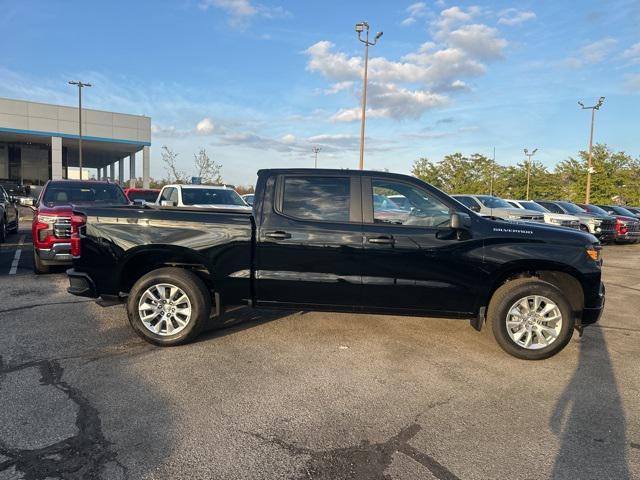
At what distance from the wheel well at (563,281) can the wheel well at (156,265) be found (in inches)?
125

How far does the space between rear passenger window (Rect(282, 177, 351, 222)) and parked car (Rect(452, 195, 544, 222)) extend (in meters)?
11.2

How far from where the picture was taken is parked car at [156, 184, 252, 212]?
420 inches

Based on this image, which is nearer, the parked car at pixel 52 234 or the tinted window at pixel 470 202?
the parked car at pixel 52 234

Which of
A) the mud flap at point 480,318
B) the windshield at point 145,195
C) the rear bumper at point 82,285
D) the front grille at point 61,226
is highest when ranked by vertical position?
the windshield at point 145,195

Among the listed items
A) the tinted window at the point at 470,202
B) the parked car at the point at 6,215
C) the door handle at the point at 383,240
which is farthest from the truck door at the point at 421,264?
the tinted window at the point at 470,202

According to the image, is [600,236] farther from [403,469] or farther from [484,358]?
[403,469]

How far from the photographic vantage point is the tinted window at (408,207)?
4848 millimetres

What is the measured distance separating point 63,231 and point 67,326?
10.2ft

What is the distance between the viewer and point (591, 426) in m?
3.40

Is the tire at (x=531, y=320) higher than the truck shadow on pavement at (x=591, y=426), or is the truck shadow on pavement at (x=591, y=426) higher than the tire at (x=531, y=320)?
the tire at (x=531, y=320)

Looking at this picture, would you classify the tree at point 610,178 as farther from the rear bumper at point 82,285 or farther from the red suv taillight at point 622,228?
the rear bumper at point 82,285

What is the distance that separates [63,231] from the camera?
7945mm

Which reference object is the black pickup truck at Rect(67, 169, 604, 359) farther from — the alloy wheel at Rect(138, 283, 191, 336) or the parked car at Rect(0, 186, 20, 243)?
the parked car at Rect(0, 186, 20, 243)

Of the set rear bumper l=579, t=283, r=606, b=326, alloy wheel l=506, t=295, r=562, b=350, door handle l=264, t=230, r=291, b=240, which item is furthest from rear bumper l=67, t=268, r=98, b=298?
rear bumper l=579, t=283, r=606, b=326
